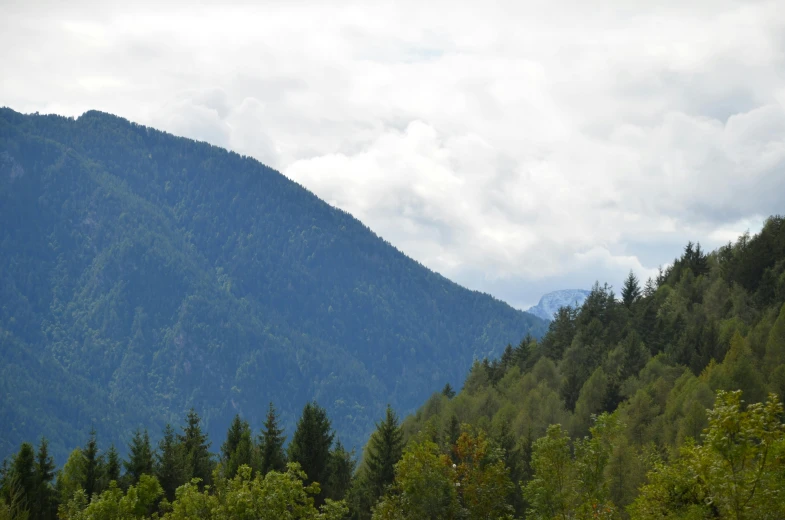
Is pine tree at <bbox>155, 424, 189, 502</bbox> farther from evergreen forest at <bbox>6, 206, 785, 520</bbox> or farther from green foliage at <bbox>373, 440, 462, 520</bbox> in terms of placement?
green foliage at <bbox>373, 440, 462, 520</bbox>

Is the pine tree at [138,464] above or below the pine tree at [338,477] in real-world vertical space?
above

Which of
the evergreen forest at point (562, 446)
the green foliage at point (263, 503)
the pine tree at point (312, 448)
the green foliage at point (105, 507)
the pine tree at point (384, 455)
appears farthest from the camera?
the pine tree at point (312, 448)

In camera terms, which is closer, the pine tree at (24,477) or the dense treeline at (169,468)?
the dense treeline at (169,468)

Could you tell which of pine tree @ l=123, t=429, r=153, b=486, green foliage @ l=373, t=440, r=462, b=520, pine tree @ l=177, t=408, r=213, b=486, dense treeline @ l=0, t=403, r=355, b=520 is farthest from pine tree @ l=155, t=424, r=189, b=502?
green foliage @ l=373, t=440, r=462, b=520

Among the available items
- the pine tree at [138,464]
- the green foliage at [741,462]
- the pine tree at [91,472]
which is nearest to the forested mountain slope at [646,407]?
the green foliage at [741,462]

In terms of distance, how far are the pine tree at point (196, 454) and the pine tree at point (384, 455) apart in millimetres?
15138

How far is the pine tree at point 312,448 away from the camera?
64.6 m

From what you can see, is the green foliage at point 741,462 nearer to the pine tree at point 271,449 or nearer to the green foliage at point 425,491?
the green foliage at point 425,491

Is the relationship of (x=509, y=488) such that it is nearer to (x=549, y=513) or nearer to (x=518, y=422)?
(x=549, y=513)

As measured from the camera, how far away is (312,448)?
213 feet

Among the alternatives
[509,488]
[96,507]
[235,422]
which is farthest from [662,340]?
[96,507]

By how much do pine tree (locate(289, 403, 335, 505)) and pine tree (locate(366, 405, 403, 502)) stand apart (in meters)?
3.92

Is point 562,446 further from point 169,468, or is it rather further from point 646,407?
point 646,407

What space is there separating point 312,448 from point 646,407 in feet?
117
